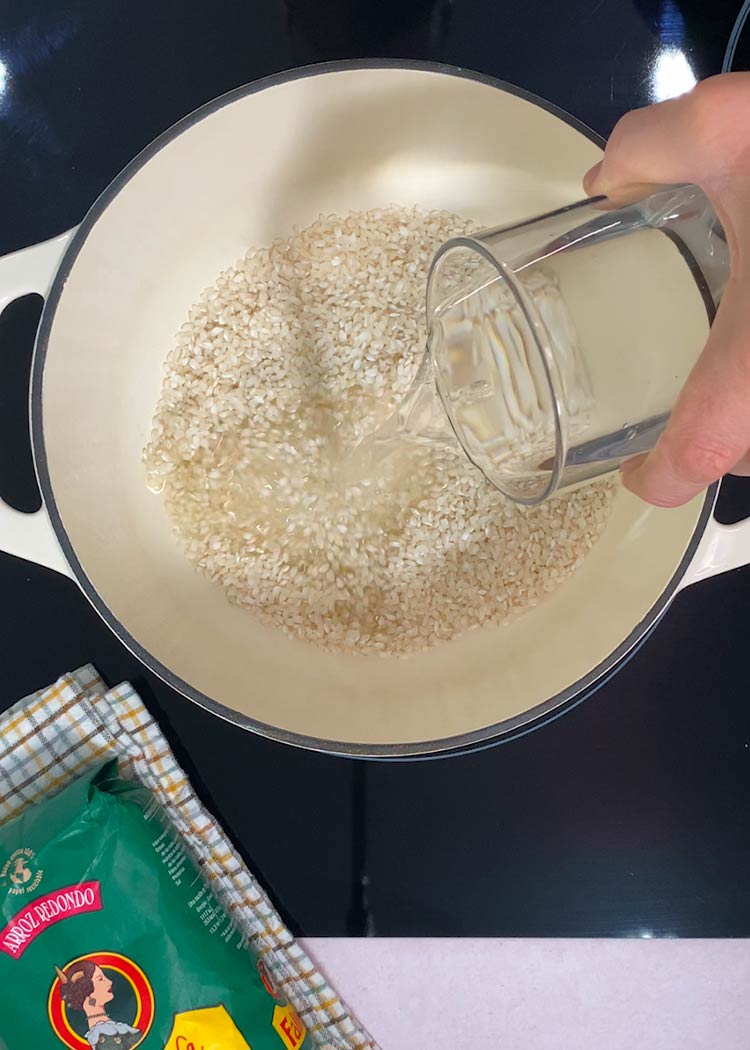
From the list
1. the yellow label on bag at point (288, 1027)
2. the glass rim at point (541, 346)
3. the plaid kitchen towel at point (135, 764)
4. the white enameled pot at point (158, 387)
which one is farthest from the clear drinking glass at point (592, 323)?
the yellow label on bag at point (288, 1027)

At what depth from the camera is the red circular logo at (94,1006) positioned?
75 cm

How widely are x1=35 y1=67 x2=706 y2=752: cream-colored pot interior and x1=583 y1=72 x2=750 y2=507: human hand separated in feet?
0.57

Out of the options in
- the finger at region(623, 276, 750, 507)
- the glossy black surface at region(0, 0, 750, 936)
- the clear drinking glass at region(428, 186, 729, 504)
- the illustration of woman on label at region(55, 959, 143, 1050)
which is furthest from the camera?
the glossy black surface at region(0, 0, 750, 936)

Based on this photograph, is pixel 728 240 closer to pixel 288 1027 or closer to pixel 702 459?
pixel 702 459

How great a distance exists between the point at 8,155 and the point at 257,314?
31cm

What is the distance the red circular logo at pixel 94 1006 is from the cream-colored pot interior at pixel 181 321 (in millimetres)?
259

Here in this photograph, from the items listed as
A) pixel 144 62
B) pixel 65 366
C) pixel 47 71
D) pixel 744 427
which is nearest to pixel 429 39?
pixel 144 62

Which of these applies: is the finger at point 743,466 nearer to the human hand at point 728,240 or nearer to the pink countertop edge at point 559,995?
the human hand at point 728,240

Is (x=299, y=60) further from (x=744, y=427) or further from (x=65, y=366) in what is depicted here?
(x=744, y=427)

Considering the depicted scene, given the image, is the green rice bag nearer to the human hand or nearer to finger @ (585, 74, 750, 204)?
the human hand

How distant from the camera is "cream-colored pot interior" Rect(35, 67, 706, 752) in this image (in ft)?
2.68

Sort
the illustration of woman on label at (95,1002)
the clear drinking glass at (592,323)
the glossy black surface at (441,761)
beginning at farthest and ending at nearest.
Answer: the glossy black surface at (441,761), the illustration of woman on label at (95,1002), the clear drinking glass at (592,323)

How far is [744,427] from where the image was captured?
1.82 ft

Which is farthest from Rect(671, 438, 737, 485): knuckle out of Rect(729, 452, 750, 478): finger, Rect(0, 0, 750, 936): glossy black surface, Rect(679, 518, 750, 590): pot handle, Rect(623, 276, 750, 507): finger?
Rect(0, 0, 750, 936): glossy black surface
